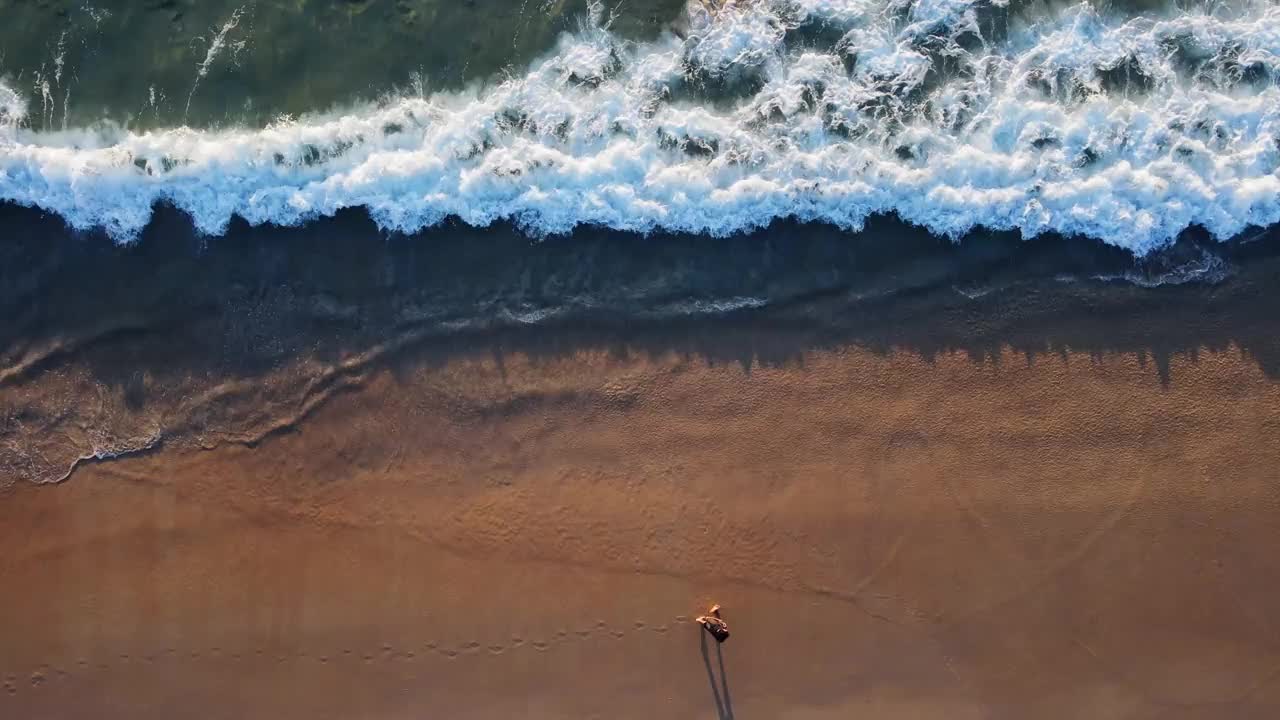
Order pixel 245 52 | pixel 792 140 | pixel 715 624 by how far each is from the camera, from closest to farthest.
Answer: pixel 715 624 → pixel 792 140 → pixel 245 52

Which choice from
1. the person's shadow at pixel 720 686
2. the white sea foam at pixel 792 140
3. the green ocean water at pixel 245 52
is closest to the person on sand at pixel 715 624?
the person's shadow at pixel 720 686

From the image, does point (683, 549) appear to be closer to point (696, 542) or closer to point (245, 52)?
point (696, 542)

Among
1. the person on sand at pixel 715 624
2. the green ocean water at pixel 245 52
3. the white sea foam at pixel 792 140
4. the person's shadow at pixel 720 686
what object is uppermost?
the green ocean water at pixel 245 52

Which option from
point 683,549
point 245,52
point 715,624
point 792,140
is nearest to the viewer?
point 715,624

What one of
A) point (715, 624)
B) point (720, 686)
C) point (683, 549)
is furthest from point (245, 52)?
point (720, 686)

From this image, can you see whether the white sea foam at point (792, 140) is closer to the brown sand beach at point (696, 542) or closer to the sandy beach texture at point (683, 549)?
the brown sand beach at point (696, 542)

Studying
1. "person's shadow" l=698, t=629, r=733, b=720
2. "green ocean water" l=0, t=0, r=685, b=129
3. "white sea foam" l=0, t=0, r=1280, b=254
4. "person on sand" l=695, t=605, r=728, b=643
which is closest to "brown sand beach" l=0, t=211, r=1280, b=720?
"person's shadow" l=698, t=629, r=733, b=720
